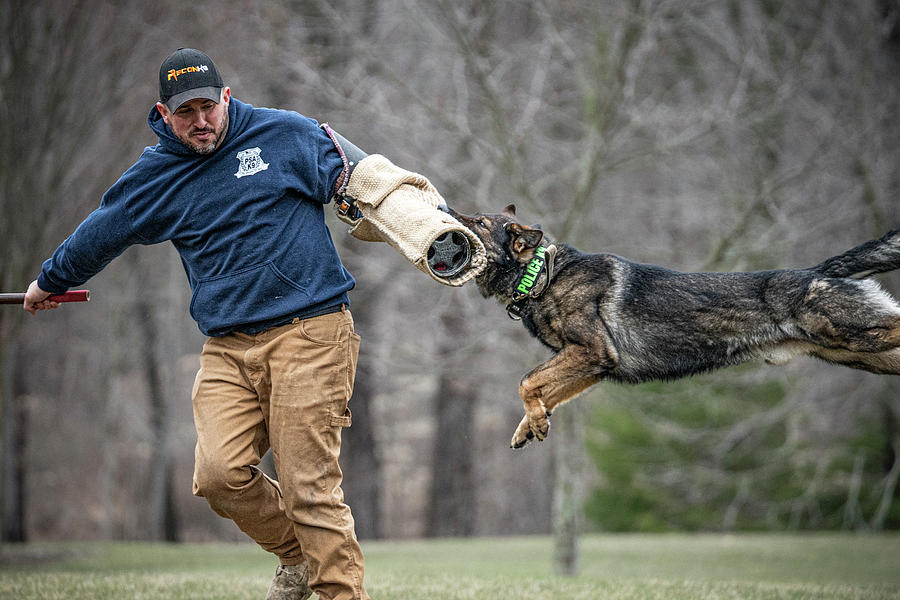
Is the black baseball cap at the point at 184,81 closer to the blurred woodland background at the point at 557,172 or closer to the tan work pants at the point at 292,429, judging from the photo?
the tan work pants at the point at 292,429

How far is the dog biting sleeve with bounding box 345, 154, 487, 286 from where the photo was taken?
3.98m

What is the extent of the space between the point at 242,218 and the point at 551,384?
1796 mm

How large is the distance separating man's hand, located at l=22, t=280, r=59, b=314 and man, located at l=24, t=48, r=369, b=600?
41cm

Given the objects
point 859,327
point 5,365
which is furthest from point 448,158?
point 859,327

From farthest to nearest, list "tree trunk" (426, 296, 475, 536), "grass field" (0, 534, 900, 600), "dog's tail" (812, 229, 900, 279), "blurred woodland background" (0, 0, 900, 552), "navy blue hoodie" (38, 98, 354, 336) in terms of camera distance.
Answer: "tree trunk" (426, 296, 475, 536), "blurred woodland background" (0, 0, 900, 552), "grass field" (0, 534, 900, 600), "dog's tail" (812, 229, 900, 279), "navy blue hoodie" (38, 98, 354, 336)

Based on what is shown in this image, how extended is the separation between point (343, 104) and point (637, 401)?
696 centimetres

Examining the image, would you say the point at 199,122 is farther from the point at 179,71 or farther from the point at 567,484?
the point at 567,484

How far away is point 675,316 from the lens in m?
4.73

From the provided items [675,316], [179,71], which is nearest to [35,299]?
[179,71]

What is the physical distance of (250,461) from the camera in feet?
13.3

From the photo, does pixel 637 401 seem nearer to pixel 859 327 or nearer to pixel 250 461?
pixel 859 327

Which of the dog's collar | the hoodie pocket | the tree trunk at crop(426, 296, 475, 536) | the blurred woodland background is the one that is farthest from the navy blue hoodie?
the tree trunk at crop(426, 296, 475, 536)

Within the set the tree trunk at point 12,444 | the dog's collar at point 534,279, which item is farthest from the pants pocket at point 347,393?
the tree trunk at point 12,444

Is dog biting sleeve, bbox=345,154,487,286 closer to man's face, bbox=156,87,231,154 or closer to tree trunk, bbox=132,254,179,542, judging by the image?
man's face, bbox=156,87,231,154
